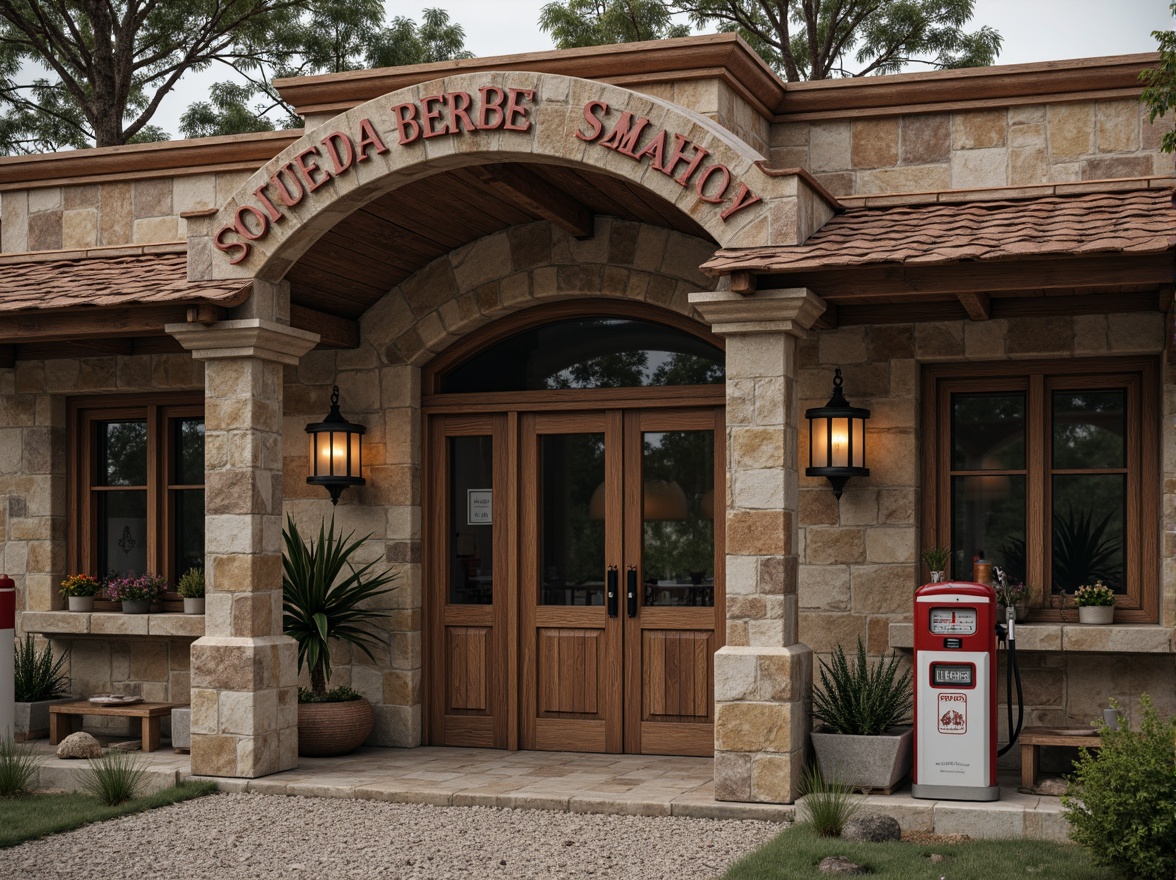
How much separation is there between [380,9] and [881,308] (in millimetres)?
14214

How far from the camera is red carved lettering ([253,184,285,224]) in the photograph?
8680mm

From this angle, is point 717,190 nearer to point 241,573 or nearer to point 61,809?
point 241,573

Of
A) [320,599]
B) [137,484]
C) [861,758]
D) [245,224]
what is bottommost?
[861,758]

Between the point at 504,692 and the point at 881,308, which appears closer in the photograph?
the point at 881,308

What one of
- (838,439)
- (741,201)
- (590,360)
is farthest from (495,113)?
(838,439)

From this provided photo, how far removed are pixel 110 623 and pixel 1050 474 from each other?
6623 mm

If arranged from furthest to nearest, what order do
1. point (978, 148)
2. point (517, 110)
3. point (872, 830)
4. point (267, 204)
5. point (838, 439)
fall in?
point (978, 148), point (838, 439), point (267, 204), point (517, 110), point (872, 830)

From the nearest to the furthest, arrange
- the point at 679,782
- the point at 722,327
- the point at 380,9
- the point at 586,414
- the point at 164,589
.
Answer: the point at 722,327 → the point at 679,782 → the point at 586,414 → the point at 164,589 → the point at 380,9

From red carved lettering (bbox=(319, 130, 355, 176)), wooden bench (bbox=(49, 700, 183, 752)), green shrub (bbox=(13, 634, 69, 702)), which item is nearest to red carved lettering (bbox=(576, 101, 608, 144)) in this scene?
red carved lettering (bbox=(319, 130, 355, 176))

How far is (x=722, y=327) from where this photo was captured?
7980 millimetres

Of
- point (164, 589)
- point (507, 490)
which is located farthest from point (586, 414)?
point (164, 589)

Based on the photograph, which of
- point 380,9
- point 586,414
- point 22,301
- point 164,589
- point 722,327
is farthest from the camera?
point 380,9

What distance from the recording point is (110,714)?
949 centimetres

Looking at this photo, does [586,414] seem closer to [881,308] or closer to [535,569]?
[535,569]
